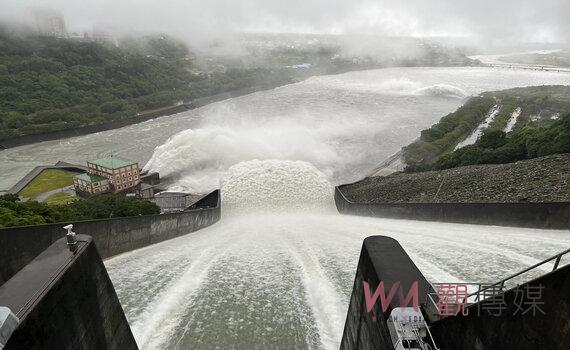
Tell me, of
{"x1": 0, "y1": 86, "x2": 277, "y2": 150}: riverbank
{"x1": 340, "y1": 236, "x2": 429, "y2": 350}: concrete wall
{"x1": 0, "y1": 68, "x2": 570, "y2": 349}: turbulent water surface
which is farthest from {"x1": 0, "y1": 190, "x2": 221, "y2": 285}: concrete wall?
{"x1": 0, "y1": 86, "x2": 277, "y2": 150}: riverbank

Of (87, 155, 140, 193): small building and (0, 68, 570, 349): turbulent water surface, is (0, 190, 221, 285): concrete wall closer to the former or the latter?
(0, 68, 570, 349): turbulent water surface

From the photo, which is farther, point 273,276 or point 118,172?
point 118,172

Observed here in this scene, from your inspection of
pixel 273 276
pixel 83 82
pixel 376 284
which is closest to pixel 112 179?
pixel 273 276

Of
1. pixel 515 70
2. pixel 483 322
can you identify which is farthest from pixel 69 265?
pixel 515 70

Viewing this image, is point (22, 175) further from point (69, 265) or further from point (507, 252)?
point (507, 252)

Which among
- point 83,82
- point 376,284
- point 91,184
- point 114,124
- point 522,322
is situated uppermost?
point 83,82

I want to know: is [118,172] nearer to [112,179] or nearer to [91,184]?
[112,179]
